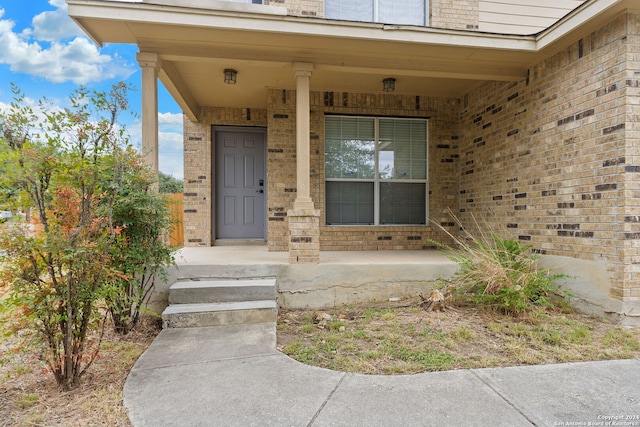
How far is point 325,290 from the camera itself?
4125 mm

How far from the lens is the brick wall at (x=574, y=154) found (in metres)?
3.33

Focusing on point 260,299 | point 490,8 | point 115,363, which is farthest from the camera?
point 490,8

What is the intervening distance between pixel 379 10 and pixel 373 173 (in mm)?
2494

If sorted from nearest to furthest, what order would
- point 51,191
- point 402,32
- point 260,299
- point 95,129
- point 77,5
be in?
point 51,191 < point 95,129 < point 77,5 < point 260,299 < point 402,32

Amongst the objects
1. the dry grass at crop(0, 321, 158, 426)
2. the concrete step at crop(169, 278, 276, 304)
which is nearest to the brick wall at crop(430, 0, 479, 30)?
the concrete step at crop(169, 278, 276, 304)

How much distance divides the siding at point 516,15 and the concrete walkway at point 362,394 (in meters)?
4.94

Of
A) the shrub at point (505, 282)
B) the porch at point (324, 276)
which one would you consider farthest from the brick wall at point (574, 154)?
the porch at point (324, 276)

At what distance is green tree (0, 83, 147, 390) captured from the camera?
2.08 m

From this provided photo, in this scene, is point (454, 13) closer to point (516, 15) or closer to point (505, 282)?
point (516, 15)

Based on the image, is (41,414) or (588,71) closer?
(41,414)

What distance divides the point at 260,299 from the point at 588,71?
13.8 ft

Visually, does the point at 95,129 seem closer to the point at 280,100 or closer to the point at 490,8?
the point at 280,100

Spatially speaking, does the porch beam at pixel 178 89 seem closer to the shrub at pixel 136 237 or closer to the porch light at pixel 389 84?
the shrub at pixel 136 237

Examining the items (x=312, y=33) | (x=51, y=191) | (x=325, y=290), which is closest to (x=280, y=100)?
(x=312, y=33)
